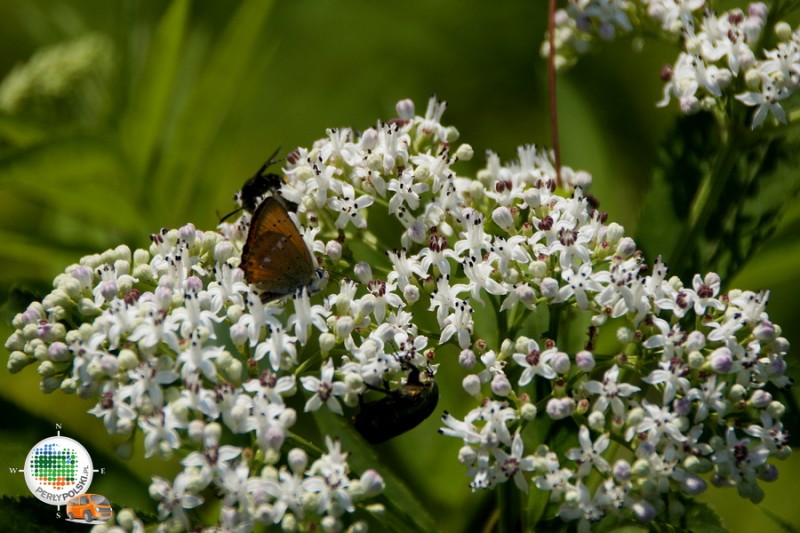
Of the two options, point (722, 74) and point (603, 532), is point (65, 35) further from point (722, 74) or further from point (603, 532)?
point (603, 532)

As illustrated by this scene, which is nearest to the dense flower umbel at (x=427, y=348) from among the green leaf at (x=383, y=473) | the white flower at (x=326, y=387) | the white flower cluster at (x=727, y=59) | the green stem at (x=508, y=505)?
the white flower at (x=326, y=387)

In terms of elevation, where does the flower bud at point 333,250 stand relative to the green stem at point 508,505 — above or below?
above

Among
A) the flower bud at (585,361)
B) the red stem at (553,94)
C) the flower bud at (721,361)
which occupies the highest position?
the red stem at (553,94)

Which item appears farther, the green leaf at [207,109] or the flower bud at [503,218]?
the green leaf at [207,109]

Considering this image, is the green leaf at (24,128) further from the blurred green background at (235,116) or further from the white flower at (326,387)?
the white flower at (326,387)

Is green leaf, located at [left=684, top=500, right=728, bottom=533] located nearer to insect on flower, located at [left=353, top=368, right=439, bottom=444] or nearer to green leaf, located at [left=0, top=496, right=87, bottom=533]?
insect on flower, located at [left=353, top=368, right=439, bottom=444]

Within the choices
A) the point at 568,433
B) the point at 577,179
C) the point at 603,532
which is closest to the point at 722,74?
the point at 577,179

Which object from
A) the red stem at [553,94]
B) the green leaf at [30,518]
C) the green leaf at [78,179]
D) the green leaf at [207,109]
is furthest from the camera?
the green leaf at [207,109]
